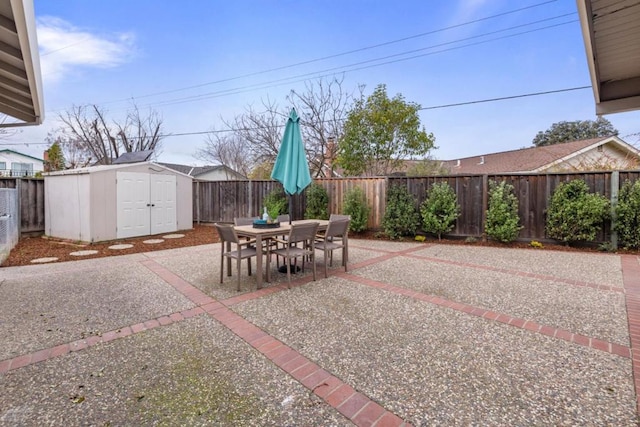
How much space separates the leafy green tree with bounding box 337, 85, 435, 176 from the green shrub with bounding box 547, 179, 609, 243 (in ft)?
20.8

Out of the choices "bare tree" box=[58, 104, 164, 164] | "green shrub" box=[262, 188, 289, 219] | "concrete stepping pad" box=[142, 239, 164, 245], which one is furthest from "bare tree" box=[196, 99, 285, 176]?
"concrete stepping pad" box=[142, 239, 164, 245]

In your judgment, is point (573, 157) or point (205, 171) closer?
point (573, 157)

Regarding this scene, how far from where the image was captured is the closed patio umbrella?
18.0 ft

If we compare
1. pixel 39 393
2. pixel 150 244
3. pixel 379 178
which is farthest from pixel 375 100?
pixel 39 393

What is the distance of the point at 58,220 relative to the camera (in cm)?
904

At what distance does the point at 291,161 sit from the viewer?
5508 millimetres

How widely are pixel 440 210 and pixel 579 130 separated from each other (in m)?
26.9

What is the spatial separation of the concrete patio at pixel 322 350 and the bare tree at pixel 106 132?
18.9 metres

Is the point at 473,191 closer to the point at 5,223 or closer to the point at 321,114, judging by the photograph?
the point at 321,114

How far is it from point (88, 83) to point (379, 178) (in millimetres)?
16423

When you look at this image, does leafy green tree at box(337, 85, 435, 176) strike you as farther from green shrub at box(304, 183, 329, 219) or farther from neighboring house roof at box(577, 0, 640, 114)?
neighboring house roof at box(577, 0, 640, 114)

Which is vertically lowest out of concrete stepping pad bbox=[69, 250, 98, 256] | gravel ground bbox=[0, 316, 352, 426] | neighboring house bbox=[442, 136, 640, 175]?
gravel ground bbox=[0, 316, 352, 426]

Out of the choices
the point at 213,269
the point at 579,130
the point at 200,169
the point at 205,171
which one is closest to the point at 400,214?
the point at 213,269

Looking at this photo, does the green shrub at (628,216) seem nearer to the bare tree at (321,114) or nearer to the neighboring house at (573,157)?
the neighboring house at (573,157)
